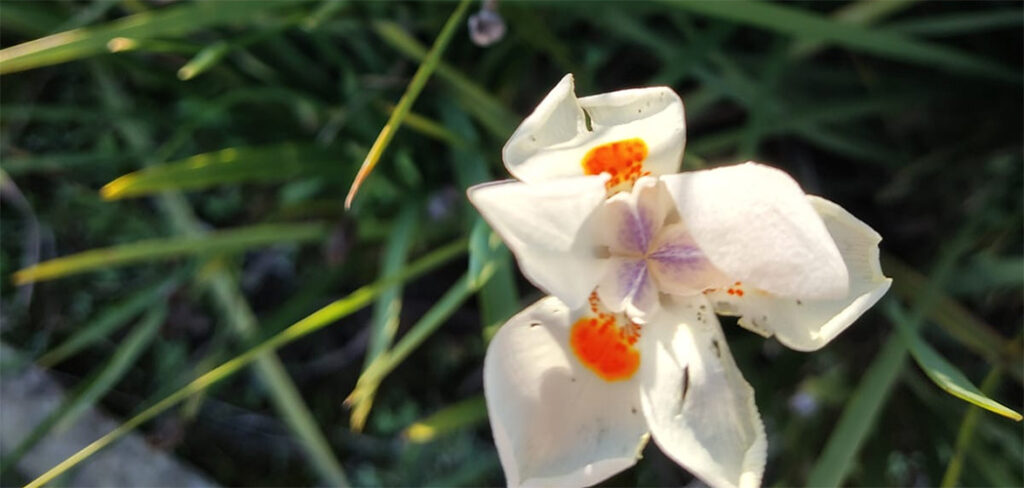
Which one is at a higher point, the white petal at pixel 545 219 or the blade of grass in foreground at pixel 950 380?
the white petal at pixel 545 219

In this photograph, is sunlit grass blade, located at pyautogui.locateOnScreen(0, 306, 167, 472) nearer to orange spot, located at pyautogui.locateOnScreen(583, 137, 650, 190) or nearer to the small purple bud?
the small purple bud

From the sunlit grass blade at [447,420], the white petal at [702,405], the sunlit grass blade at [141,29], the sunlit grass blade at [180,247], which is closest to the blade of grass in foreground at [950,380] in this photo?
the white petal at [702,405]

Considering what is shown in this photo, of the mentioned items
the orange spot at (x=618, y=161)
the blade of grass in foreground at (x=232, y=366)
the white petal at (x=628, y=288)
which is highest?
the orange spot at (x=618, y=161)

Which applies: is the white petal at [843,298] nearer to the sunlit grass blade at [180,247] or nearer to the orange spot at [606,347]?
the orange spot at [606,347]

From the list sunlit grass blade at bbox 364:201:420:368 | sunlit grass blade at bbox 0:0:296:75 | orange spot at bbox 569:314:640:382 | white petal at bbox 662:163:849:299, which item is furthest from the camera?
sunlit grass blade at bbox 364:201:420:368

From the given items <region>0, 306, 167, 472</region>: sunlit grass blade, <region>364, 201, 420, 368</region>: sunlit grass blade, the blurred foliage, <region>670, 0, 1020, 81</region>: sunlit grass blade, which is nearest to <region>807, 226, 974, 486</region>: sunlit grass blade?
the blurred foliage

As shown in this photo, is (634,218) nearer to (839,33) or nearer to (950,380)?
(950,380)
